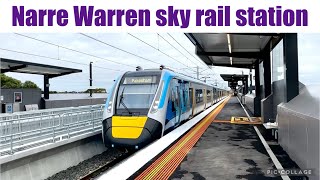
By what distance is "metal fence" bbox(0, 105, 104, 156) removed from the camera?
340 inches

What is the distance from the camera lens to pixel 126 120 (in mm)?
10492

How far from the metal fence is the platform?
14.1 ft

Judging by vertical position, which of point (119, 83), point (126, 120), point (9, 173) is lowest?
point (9, 173)

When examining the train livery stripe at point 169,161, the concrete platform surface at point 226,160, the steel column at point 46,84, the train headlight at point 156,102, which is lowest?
the concrete platform surface at point 226,160

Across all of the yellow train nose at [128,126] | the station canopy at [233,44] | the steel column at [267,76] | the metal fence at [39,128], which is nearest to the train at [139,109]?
the yellow train nose at [128,126]

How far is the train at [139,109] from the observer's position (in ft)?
33.7

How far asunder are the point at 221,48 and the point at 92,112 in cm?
1082

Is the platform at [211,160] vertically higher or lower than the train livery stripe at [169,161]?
lower

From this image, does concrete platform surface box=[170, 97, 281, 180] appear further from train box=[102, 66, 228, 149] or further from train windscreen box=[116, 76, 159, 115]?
train windscreen box=[116, 76, 159, 115]

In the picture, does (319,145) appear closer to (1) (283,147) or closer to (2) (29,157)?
(1) (283,147)

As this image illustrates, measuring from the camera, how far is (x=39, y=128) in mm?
10453

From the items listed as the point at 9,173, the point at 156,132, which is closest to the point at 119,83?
the point at 156,132

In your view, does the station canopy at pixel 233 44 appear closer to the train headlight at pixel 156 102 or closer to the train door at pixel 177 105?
the train door at pixel 177 105

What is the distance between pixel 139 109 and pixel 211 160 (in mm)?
4203
